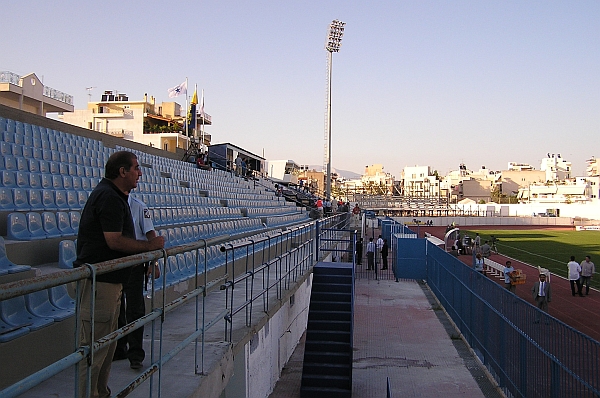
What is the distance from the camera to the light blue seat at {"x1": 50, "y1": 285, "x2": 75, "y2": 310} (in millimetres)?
4340

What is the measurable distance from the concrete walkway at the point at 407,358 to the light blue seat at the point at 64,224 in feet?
13.7

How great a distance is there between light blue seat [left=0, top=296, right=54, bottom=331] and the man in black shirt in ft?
2.76

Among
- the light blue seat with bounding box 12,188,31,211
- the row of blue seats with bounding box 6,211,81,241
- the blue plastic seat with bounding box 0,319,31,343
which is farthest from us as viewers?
the light blue seat with bounding box 12,188,31,211

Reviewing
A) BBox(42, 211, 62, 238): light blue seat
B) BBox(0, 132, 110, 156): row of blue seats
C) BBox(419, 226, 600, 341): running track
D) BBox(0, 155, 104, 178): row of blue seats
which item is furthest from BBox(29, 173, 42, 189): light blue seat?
BBox(419, 226, 600, 341): running track

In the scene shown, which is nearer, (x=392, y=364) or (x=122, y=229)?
(x=122, y=229)

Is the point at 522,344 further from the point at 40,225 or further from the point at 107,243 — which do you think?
the point at 40,225

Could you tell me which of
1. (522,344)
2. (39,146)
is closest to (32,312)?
(522,344)

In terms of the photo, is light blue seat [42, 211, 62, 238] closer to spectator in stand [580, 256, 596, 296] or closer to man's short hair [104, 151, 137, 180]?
man's short hair [104, 151, 137, 180]

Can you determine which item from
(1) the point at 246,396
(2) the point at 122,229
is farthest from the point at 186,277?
(2) the point at 122,229

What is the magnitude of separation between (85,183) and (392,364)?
6879 millimetres

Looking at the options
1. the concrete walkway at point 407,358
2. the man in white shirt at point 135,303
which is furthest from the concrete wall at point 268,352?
the man in white shirt at point 135,303

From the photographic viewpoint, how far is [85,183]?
9844mm

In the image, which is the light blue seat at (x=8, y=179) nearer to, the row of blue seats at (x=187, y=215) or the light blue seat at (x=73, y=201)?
the light blue seat at (x=73, y=201)

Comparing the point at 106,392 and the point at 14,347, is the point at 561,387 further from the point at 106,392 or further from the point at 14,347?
the point at 14,347
